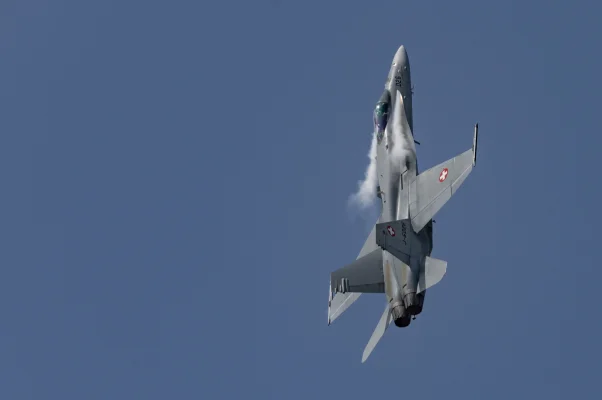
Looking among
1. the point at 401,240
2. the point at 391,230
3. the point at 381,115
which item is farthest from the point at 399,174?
the point at 401,240

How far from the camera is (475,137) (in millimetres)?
43656

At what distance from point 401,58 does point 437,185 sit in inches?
475

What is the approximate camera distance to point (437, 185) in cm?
4531

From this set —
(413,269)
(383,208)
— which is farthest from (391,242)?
(383,208)

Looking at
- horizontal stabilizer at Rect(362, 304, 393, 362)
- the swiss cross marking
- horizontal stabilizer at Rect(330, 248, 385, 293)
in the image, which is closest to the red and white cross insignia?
the swiss cross marking

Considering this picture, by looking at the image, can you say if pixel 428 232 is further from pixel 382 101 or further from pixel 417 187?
pixel 382 101

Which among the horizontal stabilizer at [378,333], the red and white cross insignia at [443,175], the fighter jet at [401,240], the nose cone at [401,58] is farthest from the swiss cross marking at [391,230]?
the nose cone at [401,58]

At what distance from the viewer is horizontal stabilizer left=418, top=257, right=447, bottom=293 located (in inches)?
1658

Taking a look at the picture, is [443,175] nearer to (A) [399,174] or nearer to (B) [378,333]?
(A) [399,174]

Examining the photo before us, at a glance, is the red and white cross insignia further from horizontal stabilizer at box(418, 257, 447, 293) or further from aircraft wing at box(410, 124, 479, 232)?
horizontal stabilizer at box(418, 257, 447, 293)

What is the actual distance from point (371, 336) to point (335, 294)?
204 inches

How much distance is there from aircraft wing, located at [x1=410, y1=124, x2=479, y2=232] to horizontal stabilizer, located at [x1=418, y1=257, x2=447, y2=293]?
2.40 metres

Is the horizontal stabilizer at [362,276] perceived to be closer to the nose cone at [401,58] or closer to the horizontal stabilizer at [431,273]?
the horizontal stabilizer at [431,273]

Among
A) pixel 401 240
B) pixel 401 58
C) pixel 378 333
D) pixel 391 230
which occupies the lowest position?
pixel 378 333
